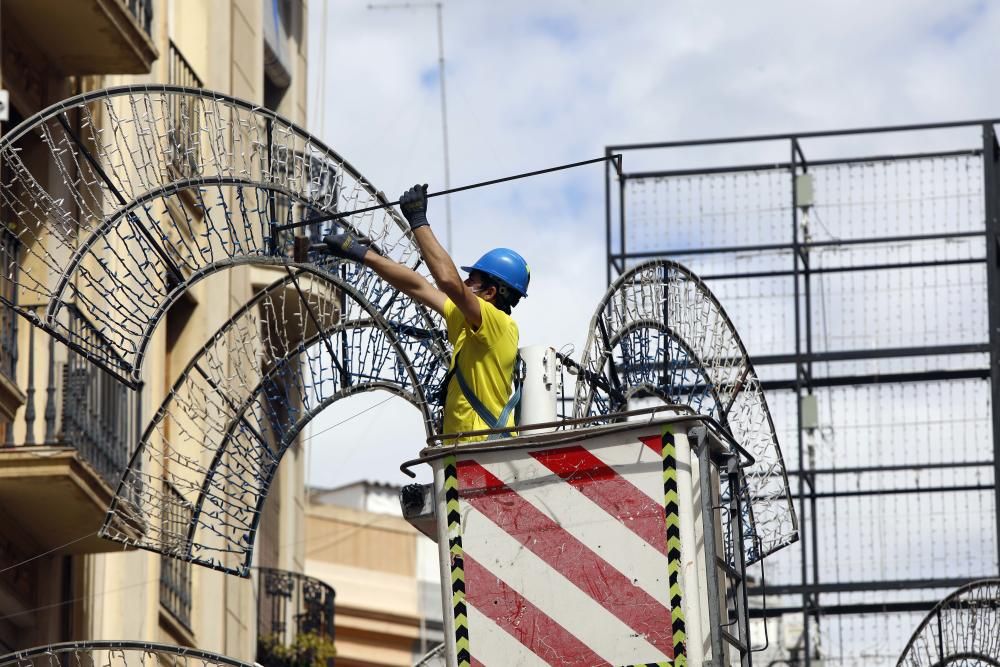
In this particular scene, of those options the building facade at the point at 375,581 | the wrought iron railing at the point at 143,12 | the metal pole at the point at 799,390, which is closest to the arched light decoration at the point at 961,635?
the metal pole at the point at 799,390

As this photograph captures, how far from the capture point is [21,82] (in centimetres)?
1516

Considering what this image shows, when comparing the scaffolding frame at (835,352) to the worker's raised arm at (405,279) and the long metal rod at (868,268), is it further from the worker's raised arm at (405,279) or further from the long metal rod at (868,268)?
the worker's raised arm at (405,279)

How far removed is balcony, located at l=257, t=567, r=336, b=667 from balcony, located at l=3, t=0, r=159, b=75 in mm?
7162

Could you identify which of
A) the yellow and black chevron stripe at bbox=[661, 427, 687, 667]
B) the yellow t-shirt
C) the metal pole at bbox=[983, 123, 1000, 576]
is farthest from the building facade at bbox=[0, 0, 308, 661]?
the metal pole at bbox=[983, 123, 1000, 576]

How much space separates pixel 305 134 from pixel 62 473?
13.2ft

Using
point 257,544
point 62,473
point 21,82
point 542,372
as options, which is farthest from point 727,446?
point 257,544

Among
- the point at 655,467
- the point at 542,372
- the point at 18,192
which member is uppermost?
the point at 18,192

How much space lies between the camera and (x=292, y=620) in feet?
73.8

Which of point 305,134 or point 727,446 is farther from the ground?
point 305,134

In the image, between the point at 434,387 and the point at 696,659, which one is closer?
the point at 696,659

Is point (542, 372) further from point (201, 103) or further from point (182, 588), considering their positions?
point (182, 588)

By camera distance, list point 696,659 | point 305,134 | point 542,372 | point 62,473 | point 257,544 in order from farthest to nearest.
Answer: point 257,544, point 62,473, point 305,134, point 542,372, point 696,659

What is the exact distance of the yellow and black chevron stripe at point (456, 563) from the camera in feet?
27.9

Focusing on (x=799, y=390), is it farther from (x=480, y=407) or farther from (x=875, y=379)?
(x=480, y=407)
